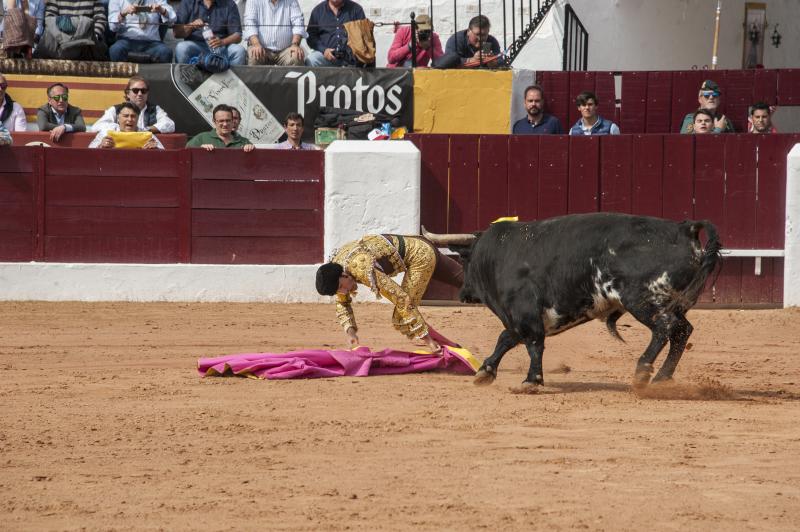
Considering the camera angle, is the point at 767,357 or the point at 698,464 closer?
the point at 698,464

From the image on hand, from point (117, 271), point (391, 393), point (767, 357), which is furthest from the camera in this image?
point (117, 271)

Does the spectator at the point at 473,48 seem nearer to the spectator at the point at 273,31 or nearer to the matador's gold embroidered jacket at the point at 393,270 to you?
the spectator at the point at 273,31

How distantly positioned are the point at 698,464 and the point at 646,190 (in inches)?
249

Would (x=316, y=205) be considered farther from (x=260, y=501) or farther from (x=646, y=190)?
(x=260, y=501)

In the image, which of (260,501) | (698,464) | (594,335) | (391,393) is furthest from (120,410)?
(594,335)

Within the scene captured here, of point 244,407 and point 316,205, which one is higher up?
point 316,205

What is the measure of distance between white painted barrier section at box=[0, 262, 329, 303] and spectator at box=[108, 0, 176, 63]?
2.41 meters

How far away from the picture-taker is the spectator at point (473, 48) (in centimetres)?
1247

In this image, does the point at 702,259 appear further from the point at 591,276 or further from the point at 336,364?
the point at 336,364

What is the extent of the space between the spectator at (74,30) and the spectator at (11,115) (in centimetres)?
83

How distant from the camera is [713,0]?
14.7 m

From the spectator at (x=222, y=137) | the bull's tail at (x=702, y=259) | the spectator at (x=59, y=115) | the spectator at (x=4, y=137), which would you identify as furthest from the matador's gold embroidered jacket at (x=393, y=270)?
the spectator at (x=59, y=115)

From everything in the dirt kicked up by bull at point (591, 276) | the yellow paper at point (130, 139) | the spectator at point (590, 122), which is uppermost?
the spectator at point (590, 122)

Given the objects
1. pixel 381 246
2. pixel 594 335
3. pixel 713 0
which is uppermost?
pixel 713 0
